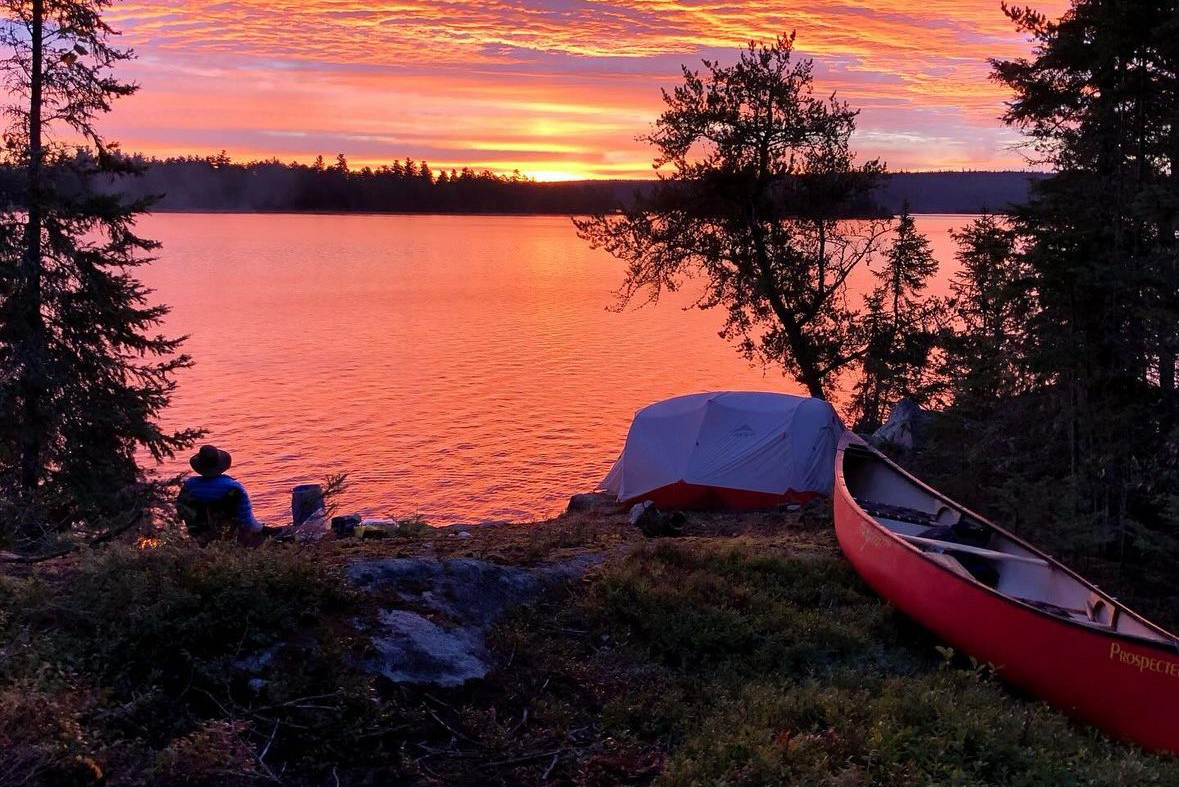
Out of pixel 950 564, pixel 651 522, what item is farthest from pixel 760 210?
pixel 950 564

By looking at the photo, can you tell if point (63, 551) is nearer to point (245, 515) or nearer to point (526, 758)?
point (245, 515)

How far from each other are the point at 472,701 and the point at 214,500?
16.9ft

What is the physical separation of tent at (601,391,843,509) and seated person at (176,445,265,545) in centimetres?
1002

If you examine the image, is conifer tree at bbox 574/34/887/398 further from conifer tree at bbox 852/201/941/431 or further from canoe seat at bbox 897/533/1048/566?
canoe seat at bbox 897/533/1048/566

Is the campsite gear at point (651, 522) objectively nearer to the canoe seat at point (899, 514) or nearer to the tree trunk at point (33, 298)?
the canoe seat at point (899, 514)

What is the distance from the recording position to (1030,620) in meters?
6.57

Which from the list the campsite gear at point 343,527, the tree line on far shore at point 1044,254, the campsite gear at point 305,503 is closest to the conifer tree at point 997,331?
the tree line on far shore at point 1044,254

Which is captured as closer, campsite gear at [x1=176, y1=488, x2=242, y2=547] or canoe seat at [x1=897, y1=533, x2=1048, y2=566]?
canoe seat at [x1=897, y1=533, x2=1048, y2=566]

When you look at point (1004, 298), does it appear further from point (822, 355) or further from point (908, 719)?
point (908, 719)

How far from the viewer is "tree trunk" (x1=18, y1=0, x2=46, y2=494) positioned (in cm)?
1592

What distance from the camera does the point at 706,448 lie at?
18.3 meters

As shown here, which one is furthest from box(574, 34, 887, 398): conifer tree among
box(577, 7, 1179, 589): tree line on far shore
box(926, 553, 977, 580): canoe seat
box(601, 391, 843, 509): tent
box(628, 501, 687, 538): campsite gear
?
box(926, 553, 977, 580): canoe seat

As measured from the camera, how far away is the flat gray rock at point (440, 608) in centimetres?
550

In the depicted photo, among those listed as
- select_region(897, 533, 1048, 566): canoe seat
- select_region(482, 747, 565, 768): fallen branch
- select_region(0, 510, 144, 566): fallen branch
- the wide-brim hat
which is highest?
the wide-brim hat
